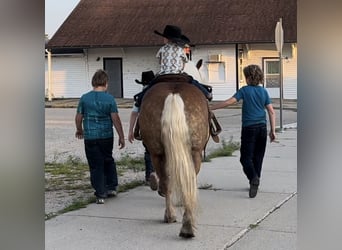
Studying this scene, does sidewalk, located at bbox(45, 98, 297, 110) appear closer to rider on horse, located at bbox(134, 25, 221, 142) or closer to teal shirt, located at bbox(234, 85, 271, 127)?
teal shirt, located at bbox(234, 85, 271, 127)

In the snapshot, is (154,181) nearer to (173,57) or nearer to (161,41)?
(173,57)

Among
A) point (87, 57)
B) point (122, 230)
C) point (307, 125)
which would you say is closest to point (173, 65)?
point (122, 230)

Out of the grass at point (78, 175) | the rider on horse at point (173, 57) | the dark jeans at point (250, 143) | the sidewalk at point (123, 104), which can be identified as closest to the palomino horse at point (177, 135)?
the rider on horse at point (173, 57)

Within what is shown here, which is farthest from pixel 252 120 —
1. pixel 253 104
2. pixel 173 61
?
pixel 173 61

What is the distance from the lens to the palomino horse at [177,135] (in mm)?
4984

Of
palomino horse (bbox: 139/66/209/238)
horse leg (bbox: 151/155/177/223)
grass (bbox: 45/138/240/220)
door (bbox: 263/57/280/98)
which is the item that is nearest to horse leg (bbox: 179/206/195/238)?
palomino horse (bbox: 139/66/209/238)

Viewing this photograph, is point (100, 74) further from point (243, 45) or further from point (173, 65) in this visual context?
point (243, 45)

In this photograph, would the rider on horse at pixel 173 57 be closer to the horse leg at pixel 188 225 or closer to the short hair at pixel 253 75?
Result: the short hair at pixel 253 75

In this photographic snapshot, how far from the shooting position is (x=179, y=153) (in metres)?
5.00

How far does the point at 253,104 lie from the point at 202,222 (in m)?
1.90

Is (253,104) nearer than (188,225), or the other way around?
(188,225)

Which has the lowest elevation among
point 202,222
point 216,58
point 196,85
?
point 202,222

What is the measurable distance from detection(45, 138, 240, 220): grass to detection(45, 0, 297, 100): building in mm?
16625

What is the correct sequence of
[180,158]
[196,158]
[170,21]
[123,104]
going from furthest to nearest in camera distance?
[170,21] → [123,104] → [196,158] → [180,158]
